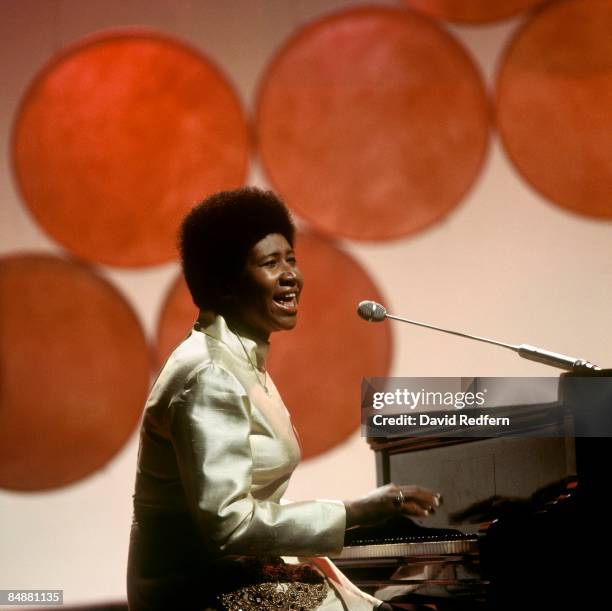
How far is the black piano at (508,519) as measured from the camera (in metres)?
1.55

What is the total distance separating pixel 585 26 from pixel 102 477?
7.48 ft

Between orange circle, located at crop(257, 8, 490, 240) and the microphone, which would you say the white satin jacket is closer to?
the microphone

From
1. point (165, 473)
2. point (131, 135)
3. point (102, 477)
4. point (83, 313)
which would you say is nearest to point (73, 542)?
point (102, 477)

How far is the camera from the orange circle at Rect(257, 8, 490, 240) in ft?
10.2

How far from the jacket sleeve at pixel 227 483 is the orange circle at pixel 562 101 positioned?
2027 mm

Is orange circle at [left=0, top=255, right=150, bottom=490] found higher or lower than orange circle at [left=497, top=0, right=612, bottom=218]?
lower

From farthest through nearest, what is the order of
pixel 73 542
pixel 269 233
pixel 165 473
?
pixel 73 542
pixel 269 233
pixel 165 473

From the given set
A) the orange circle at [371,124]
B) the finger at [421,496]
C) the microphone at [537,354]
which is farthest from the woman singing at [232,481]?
the orange circle at [371,124]

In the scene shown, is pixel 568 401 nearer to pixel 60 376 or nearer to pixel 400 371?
pixel 400 371

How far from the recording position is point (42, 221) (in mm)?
3109

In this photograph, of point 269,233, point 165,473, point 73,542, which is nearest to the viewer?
point 165,473

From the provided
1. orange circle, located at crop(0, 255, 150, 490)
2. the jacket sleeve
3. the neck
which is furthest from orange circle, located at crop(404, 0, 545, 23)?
the jacket sleeve

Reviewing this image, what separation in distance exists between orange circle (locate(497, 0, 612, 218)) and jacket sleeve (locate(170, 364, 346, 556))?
6.65 feet


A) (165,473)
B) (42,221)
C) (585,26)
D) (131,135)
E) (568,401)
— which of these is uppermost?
(585,26)
